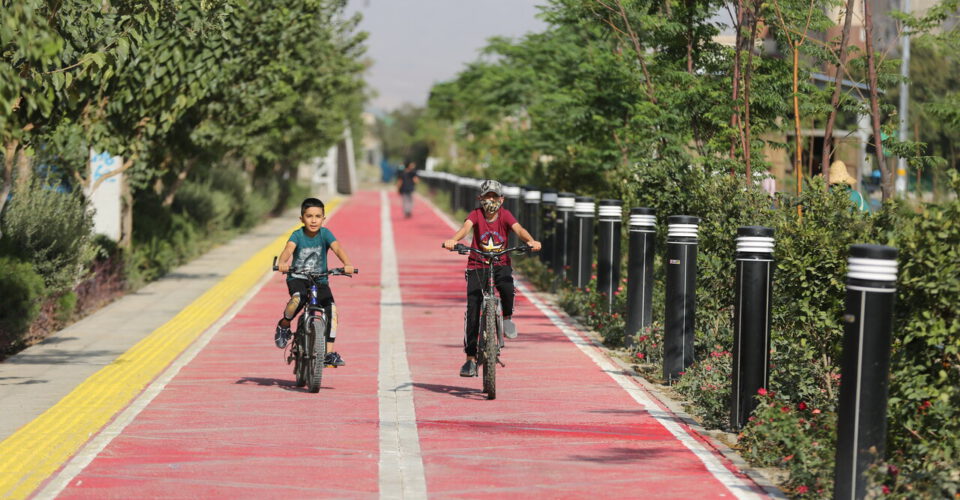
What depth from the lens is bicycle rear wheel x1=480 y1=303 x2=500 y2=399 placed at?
1124 centimetres

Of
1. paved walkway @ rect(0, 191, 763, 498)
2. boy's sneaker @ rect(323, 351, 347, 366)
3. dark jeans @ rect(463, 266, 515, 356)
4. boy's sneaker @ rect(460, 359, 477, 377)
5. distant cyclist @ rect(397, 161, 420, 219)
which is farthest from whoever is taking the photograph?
distant cyclist @ rect(397, 161, 420, 219)

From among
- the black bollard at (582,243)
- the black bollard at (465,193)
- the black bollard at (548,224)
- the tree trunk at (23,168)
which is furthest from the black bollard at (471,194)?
the tree trunk at (23,168)

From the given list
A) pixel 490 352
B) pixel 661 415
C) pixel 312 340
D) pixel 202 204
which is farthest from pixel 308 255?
pixel 202 204

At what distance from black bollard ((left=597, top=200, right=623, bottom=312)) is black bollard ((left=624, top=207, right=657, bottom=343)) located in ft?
7.15

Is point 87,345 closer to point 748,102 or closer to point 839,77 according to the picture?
point 748,102

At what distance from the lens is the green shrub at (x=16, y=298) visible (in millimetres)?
13906

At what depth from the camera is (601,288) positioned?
16.7 meters

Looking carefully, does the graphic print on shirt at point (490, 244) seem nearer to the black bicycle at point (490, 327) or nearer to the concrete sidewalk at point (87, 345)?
the black bicycle at point (490, 327)

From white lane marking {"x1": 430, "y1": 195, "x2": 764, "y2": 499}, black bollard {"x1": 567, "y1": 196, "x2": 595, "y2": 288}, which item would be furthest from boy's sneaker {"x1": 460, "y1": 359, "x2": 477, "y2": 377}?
black bollard {"x1": 567, "y1": 196, "x2": 595, "y2": 288}

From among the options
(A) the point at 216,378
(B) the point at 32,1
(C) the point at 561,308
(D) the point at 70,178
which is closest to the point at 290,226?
(D) the point at 70,178

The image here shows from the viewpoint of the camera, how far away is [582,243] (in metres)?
18.7

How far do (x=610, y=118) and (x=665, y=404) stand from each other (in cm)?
1269

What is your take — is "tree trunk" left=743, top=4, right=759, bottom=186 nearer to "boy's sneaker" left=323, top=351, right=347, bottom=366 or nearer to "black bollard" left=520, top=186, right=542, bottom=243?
"boy's sneaker" left=323, top=351, right=347, bottom=366

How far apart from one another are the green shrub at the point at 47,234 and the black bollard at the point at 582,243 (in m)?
6.14
